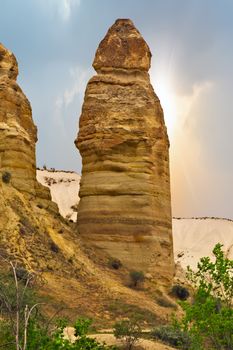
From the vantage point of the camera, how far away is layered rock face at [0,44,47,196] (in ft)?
117

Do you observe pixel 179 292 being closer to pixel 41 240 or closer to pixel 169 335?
pixel 41 240

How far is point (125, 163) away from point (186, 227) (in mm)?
93523

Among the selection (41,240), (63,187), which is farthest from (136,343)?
(63,187)

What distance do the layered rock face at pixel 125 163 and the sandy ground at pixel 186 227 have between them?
64056 millimetres

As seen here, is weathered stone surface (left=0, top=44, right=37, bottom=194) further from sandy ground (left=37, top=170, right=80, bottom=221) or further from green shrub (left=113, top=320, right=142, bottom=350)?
sandy ground (left=37, top=170, right=80, bottom=221)

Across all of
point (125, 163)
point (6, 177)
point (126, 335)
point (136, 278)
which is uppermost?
point (125, 163)

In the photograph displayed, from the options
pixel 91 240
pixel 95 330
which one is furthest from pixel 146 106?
pixel 95 330

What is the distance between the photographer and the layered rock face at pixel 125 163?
120 ft

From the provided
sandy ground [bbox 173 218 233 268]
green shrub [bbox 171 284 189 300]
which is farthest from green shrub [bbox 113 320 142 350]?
sandy ground [bbox 173 218 233 268]

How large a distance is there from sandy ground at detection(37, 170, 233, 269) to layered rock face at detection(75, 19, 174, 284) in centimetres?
6406

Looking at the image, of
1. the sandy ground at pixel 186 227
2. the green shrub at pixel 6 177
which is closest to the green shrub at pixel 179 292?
the green shrub at pixel 6 177

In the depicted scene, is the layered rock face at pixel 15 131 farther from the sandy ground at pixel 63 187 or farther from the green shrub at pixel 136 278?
the sandy ground at pixel 63 187

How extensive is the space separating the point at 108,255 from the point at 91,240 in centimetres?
153

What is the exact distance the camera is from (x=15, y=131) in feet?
119
